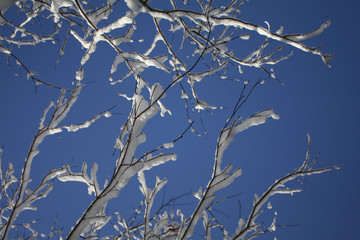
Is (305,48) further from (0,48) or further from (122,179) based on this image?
(0,48)

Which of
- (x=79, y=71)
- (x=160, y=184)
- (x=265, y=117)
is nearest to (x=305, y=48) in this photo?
(x=265, y=117)

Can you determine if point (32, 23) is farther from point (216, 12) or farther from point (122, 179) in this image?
point (122, 179)

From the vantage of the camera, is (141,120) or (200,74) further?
(200,74)

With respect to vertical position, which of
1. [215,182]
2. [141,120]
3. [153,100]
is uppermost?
[153,100]

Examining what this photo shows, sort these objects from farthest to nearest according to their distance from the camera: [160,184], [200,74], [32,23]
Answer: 1. [32,23]
2. [200,74]
3. [160,184]

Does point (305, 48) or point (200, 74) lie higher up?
point (200, 74)

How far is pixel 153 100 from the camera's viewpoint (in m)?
1.46

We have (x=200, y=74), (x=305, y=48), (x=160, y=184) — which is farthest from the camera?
(x=200, y=74)

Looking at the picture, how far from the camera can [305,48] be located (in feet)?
5.00

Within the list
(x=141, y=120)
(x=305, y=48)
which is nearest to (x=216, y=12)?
(x=305, y=48)

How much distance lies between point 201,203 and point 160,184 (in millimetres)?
427

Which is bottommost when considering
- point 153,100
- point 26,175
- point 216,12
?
point 26,175

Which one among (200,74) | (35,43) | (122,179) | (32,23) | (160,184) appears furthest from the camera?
(32,23)

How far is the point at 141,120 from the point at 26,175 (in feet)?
3.88
